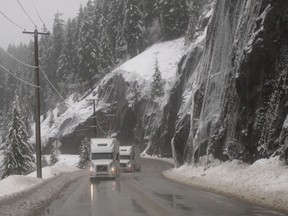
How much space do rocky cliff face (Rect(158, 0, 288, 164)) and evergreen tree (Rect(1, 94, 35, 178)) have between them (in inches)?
959

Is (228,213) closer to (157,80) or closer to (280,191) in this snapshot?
(280,191)

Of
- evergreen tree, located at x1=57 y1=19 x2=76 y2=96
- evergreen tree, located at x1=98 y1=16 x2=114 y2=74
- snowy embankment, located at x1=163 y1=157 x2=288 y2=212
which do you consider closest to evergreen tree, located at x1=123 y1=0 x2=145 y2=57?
evergreen tree, located at x1=98 y1=16 x2=114 y2=74

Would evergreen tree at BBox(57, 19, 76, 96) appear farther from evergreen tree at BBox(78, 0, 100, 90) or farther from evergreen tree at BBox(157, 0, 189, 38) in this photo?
evergreen tree at BBox(157, 0, 189, 38)

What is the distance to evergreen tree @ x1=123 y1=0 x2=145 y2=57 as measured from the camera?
10306 centimetres

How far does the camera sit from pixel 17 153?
59094 mm

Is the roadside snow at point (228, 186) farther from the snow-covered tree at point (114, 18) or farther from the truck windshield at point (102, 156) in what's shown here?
the snow-covered tree at point (114, 18)

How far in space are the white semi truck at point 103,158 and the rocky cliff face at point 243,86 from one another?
21.4 feet

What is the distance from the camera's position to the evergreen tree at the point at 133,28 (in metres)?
103

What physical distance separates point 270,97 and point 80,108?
80.3 meters

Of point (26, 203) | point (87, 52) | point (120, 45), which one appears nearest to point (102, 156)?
point (26, 203)

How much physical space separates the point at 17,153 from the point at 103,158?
78.4 ft

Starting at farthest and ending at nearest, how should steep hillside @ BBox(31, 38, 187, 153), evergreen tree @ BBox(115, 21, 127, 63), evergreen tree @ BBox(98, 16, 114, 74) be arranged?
evergreen tree @ BBox(115, 21, 127, 63) → evergreen tree @ BBox(98, 16, 114, 74) → steep hillside @ BBox(31, 38, 187, 153)

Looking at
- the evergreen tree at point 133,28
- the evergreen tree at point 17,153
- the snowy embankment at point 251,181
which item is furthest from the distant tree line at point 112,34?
the snowy embankment at point 251,181

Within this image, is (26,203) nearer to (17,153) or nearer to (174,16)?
(17,153)
